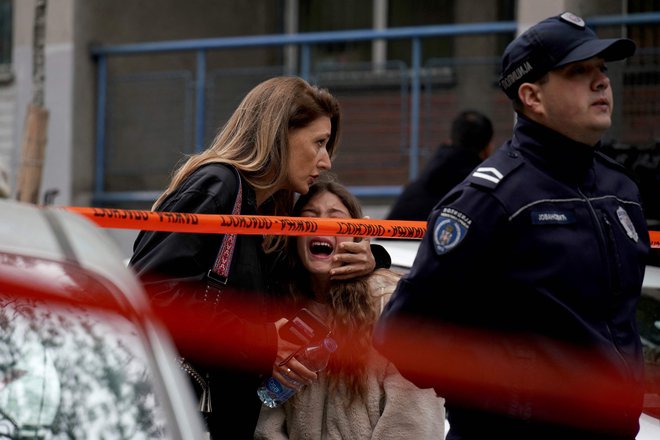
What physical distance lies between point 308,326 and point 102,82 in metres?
8.27

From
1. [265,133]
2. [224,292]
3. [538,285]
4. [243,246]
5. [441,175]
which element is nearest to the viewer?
[538,285]

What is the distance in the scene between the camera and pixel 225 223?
3922 mm

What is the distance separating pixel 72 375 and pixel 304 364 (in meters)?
1.77

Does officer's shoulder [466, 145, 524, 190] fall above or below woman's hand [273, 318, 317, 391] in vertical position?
above

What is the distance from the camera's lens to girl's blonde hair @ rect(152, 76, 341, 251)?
13.5ft

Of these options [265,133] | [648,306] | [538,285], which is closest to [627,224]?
[538,285]

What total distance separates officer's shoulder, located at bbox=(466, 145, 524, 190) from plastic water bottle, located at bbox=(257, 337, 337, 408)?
3.47ft

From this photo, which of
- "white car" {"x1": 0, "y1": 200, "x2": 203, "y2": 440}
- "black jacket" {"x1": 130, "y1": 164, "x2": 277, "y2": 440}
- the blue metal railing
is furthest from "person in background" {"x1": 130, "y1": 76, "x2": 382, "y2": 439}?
the blue metal railing

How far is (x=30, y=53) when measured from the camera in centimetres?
1238

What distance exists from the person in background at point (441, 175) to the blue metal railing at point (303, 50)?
2015 millimetres

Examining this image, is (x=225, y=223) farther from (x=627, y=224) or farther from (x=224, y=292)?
(x=627, y=224)

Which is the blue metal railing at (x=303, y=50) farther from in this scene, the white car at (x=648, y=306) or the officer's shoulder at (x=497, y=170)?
the officer's shoulder at (x=497, y=170)

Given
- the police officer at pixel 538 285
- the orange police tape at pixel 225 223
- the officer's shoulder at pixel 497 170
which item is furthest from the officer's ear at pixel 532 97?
the orange police tape at pixel 225 223

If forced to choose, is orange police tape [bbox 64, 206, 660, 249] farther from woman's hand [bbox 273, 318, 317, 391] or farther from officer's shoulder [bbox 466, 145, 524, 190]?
officer's shoulder [bbox 466, 145, 524, 190]
